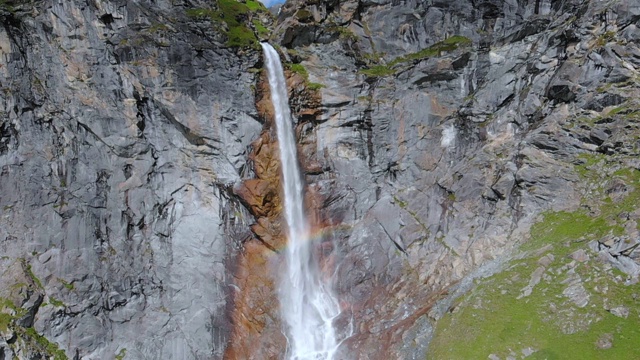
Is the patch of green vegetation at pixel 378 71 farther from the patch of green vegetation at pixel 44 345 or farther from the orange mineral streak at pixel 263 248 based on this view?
the patch of green vegetation at pixel 44 345

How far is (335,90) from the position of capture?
35.4 metres

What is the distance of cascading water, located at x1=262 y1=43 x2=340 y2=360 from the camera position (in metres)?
28.2

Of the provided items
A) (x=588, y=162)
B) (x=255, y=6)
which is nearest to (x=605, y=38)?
(x=588, y=162)

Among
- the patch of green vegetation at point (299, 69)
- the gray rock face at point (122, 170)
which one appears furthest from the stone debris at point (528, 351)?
the patch of green vegetation at point (299, 69)

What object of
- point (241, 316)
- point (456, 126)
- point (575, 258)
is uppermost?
point (456, 126)

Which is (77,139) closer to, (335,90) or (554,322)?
(335,90)

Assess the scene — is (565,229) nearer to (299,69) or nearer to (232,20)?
(299,69)

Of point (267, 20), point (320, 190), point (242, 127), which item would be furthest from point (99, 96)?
point (267, 20)

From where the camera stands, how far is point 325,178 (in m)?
33.8

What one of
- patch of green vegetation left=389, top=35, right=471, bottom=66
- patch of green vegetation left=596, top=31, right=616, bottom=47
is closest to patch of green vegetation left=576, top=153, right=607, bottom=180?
patch of green vegetation left=596, top=31, right=616, bottom=47

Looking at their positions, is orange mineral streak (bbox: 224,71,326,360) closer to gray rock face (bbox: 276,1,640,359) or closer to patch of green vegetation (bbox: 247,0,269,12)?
gray rock face (bbox: 276,1,640,359)

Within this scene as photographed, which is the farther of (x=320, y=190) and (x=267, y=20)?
(x=267, y=20)

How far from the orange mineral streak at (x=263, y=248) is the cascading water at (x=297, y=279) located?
1.83 feet

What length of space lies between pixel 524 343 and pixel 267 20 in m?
40.1
